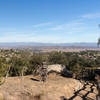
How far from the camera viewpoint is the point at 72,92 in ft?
62.3

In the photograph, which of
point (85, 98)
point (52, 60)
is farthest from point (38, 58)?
point (85, 98)

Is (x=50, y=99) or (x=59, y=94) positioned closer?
(x=50, y=99)

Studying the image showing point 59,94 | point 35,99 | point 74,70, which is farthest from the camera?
point 74,70

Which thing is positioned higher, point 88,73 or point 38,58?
point 38,58

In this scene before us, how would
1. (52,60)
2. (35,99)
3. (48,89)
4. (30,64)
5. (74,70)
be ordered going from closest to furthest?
1. (35,99)
2. (48,89)
3. (74,70)
4. (30,64)
5. (52,60)

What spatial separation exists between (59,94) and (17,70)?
48.4 ft

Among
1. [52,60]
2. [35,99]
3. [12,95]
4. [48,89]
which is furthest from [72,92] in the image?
[52,60]

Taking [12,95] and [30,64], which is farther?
[30,64]

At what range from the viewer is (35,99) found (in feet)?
48.5

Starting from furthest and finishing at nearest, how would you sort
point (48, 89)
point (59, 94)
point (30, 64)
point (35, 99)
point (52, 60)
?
point (52, 60) → point (30, 64) → point (48, 89) → point (59, 94) → point (35, 99)

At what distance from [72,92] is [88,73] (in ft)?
48.0

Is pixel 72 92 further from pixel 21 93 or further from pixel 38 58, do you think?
pixel 38 58

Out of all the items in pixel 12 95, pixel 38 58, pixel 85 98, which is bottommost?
pixel 85 98

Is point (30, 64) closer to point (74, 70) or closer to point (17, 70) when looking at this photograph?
point (17, 70)
